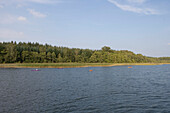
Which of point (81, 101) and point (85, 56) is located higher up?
point (85, 56)

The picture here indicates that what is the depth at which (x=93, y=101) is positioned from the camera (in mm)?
25406

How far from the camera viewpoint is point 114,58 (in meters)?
184

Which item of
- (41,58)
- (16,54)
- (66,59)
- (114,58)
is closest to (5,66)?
(16,54)

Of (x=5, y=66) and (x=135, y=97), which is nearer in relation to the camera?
(x=135, y=97)

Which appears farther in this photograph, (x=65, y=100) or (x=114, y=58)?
(x=114, y=58)

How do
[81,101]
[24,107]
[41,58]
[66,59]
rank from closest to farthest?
[24,107] → [81,101] → [41,58] → [66,59]

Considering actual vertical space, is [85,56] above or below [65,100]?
above

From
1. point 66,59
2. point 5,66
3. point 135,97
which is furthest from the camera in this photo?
point 66,59

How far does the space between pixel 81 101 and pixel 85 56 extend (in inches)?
5985

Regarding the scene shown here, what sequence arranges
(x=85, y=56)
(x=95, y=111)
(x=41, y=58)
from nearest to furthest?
(x=95, y=111)
(x=41, y=58)
(x=85, y=56)

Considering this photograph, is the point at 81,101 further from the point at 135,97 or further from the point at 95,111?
the point at 135,97

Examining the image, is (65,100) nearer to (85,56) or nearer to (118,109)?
(118,109)

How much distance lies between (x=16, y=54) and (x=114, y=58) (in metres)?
107

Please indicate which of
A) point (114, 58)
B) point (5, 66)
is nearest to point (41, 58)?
point (5, 66)
